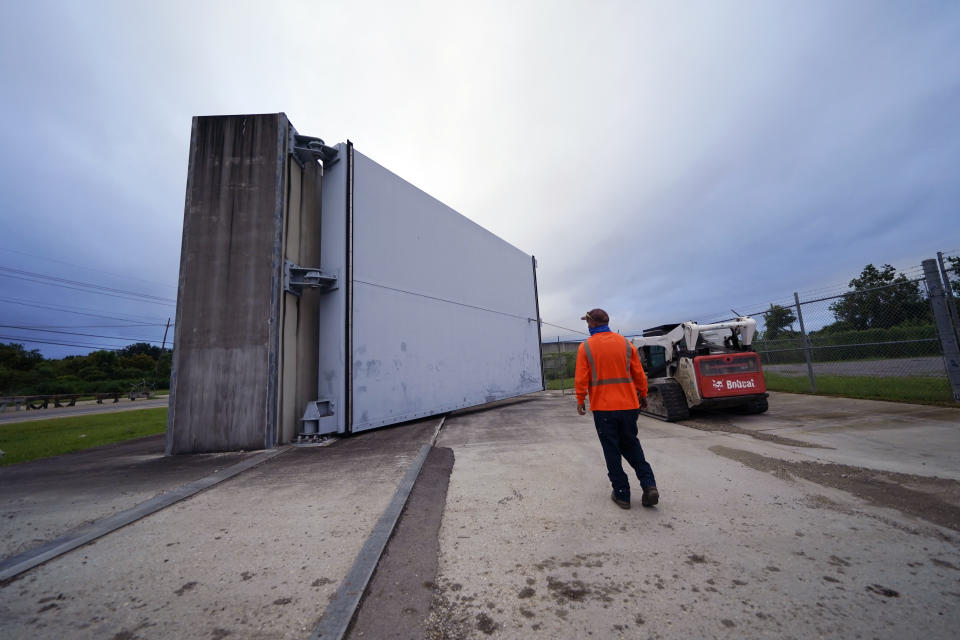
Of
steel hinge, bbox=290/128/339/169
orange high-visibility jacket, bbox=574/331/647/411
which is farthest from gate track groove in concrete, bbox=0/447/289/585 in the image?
steel hinge, bbox=290/128/339/169

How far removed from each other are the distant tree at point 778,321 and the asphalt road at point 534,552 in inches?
233

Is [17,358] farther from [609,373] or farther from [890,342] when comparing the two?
[890,342]

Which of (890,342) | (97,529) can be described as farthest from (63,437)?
(890,342)

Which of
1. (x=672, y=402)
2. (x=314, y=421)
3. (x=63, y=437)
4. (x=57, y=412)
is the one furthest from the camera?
(x=57, y=412)

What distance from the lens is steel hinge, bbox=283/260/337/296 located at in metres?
6.10

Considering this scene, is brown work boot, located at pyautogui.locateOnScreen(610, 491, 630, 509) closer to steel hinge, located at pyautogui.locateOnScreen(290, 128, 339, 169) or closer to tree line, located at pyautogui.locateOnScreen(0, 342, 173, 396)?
steel hinge, located at pyautogui.locateOnScreen(290, 128, 339, 169)

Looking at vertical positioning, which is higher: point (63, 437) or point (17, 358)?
point (17, 358)

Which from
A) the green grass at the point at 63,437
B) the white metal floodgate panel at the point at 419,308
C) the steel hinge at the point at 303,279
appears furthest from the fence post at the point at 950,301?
the green grass at the point at 63,437

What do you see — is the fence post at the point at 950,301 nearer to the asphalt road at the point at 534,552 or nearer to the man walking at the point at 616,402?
the asphalt road at the point at 534,552

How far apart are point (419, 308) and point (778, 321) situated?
34.4 feet

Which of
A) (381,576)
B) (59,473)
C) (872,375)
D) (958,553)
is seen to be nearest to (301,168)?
(59,473)

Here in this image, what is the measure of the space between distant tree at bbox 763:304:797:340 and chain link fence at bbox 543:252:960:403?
0.03 m

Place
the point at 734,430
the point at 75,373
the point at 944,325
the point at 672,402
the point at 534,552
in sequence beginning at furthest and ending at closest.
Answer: the point at 75,373
the point at 672,402
the point at 944,325
the point at 734,430
the point at 534,552

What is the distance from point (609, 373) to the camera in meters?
2.95
